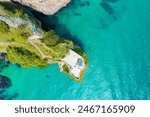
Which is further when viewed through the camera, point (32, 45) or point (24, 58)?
point (32, 45)

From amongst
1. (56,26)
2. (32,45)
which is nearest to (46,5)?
(56,26)

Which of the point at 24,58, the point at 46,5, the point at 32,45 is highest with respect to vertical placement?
the point at 46,5

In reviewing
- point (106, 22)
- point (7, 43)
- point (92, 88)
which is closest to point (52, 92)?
point (92, 88)

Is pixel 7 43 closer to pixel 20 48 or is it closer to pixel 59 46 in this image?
pixel 20 48

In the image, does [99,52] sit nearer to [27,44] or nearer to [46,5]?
[46,5]

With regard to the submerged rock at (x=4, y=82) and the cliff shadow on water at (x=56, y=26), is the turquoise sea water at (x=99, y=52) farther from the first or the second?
the submerged rock at (x=4, y=82)

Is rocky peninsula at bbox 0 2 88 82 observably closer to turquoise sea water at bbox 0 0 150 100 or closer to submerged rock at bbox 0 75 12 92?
turquoise sea water at bbox 0 0 150 100

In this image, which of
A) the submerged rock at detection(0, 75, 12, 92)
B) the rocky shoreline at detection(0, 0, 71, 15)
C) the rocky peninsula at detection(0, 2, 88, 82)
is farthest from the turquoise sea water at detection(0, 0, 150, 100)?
the rocky peninsula at detection(0, 2, 88, 82)
